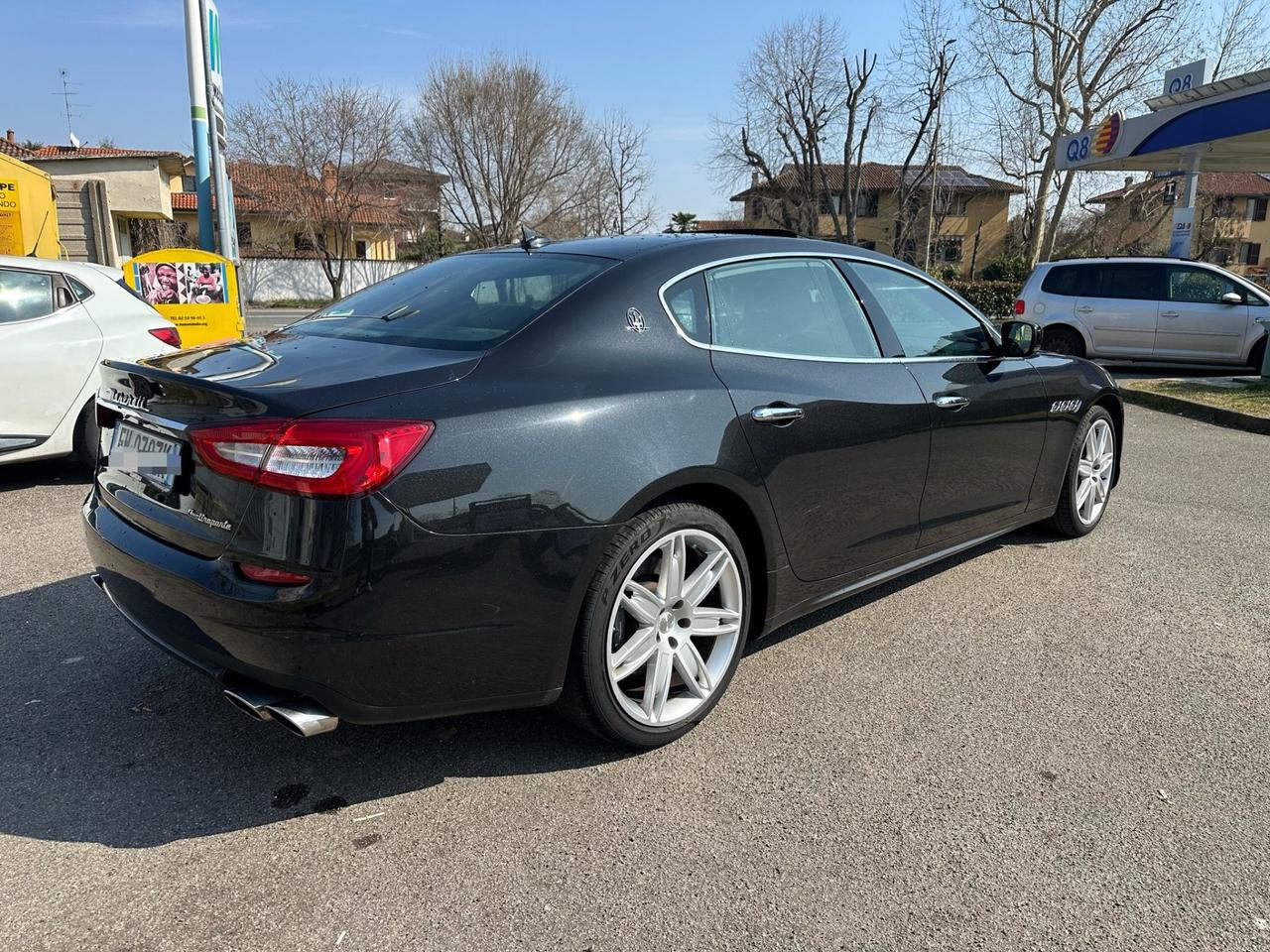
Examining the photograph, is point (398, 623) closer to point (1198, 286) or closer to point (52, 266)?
point (52, 266)

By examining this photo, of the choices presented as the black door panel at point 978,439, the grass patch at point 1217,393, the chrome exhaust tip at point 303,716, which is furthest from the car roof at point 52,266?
the grass patch at point 1217,393

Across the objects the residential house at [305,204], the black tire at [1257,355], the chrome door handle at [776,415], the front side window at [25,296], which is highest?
the residential house at [305,204]

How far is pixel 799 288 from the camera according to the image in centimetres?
348

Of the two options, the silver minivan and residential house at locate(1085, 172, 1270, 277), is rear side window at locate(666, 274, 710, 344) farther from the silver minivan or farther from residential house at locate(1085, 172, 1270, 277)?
residential house at locate(1085, 172, 1270, 277)

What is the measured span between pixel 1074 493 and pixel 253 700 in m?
4.23

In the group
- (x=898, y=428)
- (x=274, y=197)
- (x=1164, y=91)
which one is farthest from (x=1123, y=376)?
(x=274, y=197)

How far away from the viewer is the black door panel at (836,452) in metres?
3.04

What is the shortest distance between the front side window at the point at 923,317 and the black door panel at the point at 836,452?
0.28 m

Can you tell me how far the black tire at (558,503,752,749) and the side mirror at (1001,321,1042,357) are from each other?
2162mm

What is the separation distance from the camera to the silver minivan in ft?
40.1

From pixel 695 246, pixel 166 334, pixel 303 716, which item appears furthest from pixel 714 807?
pixel 166 334

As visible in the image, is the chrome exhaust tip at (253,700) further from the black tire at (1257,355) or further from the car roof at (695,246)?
the black tire at (1257,355)

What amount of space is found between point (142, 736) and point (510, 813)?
126cm

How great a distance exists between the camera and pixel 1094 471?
199 inches
